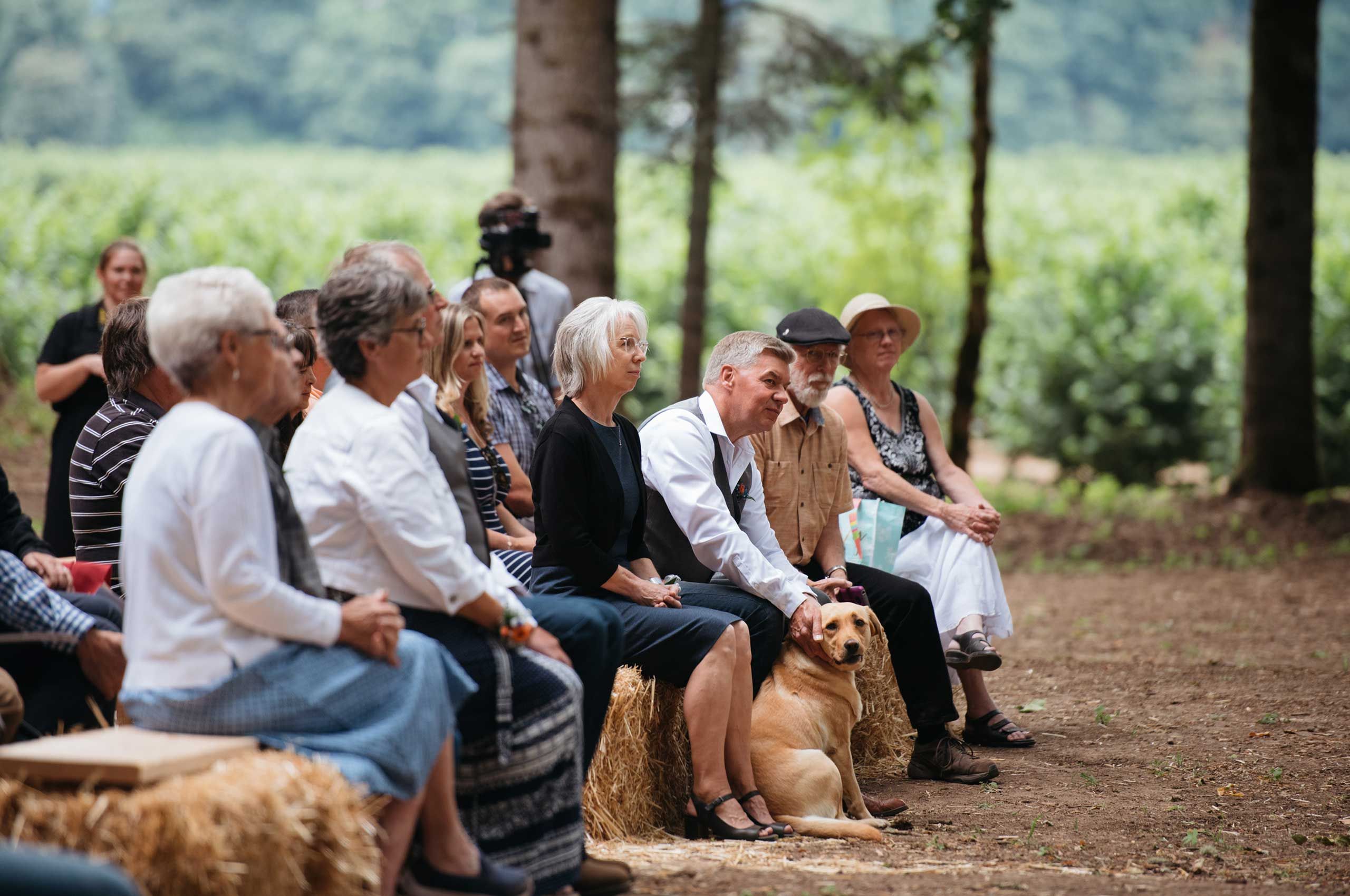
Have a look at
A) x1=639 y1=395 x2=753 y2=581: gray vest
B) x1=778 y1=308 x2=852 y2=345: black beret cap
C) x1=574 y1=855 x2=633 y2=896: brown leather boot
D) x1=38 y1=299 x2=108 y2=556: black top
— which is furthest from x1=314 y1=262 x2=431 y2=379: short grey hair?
x1=38 y1=299 x2=108 y2=556: black top

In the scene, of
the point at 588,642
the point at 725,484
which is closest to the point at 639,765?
the point at 588,642

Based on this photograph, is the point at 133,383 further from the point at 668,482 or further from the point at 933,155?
the point at 933,155

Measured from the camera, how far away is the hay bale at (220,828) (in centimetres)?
270

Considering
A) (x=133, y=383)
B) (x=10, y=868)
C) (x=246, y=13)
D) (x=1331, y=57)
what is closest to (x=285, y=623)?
(x=10, y=868)

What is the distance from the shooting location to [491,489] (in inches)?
190

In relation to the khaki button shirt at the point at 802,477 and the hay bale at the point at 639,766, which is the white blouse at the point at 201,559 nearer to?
the hay bale at the point at 639,766

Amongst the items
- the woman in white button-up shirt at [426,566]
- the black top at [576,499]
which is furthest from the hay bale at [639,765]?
the woman in white button-up shirt at [426,566]

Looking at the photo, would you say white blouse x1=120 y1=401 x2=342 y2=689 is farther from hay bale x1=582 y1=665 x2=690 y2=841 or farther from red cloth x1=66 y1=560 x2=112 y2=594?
hay bale x1=582 y1=665 x2=690 y2=841

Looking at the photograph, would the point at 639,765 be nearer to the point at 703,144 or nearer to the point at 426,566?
the point at 426,566

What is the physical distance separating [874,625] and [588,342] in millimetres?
1794

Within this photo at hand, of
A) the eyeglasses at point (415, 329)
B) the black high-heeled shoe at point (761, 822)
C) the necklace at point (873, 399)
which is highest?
the eyeglasses at point (415, 329)

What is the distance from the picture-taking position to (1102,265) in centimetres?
1817

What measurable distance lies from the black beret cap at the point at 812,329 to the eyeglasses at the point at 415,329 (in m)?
2.37

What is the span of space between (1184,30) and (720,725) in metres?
54.1
